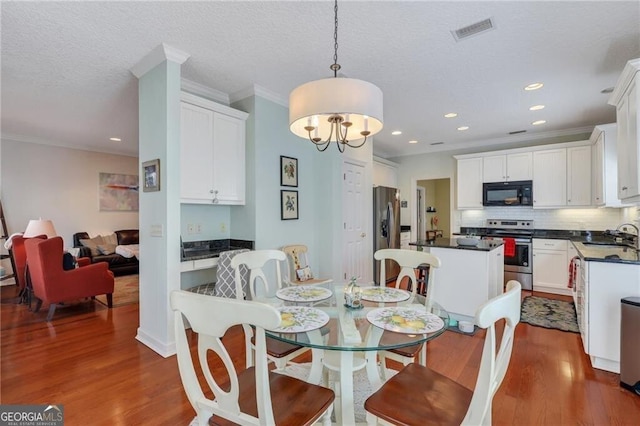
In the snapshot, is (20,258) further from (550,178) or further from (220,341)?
(550,178)

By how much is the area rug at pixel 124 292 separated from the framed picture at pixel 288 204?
2562 millimetres

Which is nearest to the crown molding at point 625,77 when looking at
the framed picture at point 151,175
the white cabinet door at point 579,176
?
the white cabinet door at point 579,176

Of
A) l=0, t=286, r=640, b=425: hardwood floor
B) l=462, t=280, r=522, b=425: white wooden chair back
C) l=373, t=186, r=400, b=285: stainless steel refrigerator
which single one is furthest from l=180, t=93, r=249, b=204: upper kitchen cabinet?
l=462, t=280, r=522, b=425: white wooden chair back

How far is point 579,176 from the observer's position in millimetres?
4758

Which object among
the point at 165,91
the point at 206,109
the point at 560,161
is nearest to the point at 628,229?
the point at 560,161

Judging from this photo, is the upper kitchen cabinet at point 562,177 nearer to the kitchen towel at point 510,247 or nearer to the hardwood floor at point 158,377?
the kitchen towel at point 510,247

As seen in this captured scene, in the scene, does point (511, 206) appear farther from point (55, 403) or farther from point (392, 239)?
point (55, 403)

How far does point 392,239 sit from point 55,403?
4808 millimetres

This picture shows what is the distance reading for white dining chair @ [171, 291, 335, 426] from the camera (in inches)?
40.1

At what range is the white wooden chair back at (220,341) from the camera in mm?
998

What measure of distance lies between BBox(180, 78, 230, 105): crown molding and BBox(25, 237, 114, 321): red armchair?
90.6 inches

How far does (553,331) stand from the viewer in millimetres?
3246

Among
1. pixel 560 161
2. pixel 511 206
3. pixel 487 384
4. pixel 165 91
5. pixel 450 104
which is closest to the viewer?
pixel 487 384

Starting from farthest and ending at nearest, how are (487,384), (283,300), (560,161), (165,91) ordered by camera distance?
(560,161)
(165,91)
(283,300)
(487,384)
